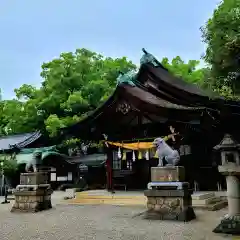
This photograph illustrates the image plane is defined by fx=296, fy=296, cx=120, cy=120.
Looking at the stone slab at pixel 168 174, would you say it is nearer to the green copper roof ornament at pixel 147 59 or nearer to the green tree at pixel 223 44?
the green tree at pixel 223 44

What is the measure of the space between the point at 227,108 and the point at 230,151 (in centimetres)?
961

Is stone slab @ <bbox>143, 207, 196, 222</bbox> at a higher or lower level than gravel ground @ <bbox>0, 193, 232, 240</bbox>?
higher

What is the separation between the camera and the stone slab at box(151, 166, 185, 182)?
9.70m

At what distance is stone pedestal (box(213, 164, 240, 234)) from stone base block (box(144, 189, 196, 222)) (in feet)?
6.48

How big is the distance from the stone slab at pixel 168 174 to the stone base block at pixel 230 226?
2509mm

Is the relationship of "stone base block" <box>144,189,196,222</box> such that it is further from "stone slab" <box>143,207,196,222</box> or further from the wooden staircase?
the wooden staircase

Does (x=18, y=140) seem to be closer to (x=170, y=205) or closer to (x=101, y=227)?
(x=101, y=227)

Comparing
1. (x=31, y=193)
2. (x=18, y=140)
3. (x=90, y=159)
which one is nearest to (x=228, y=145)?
(x=31, y=193)

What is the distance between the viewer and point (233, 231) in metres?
7.06

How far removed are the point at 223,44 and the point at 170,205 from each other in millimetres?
9733

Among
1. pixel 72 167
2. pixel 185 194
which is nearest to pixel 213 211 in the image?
pixel 185 194

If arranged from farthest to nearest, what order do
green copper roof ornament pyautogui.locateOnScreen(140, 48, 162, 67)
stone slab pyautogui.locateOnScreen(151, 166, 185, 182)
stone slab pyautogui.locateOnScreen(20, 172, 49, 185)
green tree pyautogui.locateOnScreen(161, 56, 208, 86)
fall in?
green tree pyautogui.locateOnScreen(161, 56, 208, 86) < green copper roof ornament pyautogui.locateOnScreen(140, 48, 162, 67) < stone slab pyautogui.locateOnScreen(20, 172, 49, 185) < stone slab pyautogui.locateOnScreen(151, 166, 185, 182)

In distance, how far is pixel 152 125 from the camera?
56.0 ft

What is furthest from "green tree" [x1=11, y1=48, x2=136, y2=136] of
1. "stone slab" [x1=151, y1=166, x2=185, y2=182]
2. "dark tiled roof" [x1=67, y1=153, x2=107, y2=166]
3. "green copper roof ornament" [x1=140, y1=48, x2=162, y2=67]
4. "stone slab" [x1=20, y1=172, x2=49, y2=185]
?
"stone slab" [x1=151, y1=166, x2=185, y2=182]
